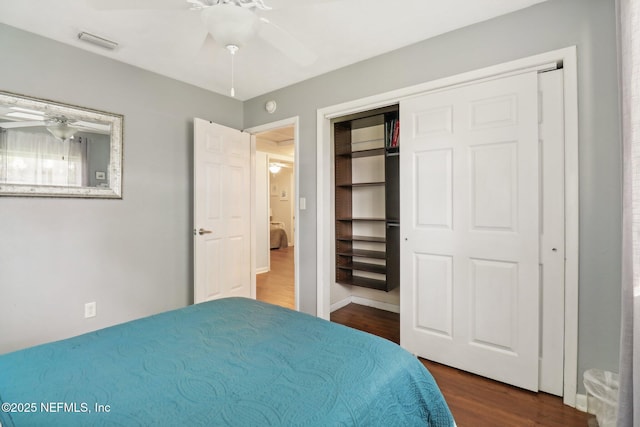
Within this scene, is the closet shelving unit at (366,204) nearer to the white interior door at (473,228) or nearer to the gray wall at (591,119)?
→ the white interior door at (473,228)

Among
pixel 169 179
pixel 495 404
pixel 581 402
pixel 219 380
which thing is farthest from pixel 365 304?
pixel 219 380

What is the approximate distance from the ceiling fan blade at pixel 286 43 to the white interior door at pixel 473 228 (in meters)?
0.97

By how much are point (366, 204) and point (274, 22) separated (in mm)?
2187

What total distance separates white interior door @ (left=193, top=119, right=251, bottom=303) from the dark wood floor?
2.14 meters

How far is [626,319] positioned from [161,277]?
326 cm

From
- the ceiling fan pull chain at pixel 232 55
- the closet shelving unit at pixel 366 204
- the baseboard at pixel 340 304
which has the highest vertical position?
the ceiling fan pull chain at pixel 232 55

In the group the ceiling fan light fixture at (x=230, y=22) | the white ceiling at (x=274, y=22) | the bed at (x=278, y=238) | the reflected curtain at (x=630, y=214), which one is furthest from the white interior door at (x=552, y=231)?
the bed at (x=278, y=238)

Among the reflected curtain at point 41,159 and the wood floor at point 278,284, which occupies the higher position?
the reflected curtain at point 41,159

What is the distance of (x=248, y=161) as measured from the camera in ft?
11.6

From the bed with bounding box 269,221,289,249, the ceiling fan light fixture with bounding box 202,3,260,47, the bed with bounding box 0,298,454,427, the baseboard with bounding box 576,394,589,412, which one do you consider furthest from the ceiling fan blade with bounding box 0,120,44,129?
the bed with bounding box 269,221,289,249

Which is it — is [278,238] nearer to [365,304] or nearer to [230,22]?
[365,304]

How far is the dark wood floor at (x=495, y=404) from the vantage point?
1.66m

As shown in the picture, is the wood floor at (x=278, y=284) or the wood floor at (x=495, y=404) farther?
the wood floor at (x=278, y=284)

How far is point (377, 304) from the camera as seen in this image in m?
3.61
